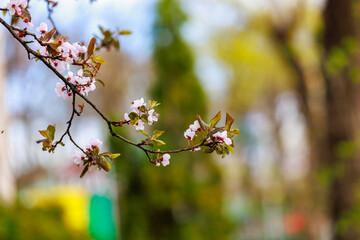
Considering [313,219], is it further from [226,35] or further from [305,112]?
[226,35]

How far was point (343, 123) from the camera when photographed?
450 centimetres

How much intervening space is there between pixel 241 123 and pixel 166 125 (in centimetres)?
1423

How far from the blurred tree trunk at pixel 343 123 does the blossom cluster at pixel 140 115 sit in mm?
3487

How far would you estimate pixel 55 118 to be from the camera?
15320mm

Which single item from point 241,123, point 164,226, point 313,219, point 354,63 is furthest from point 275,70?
point 354,63

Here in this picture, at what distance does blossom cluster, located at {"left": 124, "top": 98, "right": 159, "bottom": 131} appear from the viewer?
116cm

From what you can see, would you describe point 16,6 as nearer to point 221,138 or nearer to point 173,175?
point 221,138

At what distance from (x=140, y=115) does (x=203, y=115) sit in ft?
17.6

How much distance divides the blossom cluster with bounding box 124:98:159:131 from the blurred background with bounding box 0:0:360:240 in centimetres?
57

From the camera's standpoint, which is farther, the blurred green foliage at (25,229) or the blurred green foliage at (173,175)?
the blurred green foliage at (173,175)

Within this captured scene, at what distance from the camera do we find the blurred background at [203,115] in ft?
14.7

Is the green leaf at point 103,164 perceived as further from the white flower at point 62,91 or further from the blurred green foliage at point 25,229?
the blurred green foliage at point 25,229

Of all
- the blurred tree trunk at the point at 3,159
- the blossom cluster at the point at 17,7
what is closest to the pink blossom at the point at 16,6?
the blossom cluster at the point at 17,7

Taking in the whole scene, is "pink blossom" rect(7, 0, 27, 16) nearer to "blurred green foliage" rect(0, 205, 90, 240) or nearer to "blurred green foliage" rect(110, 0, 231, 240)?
"blurred green foliage" rect(0, 205, 90, 240)
